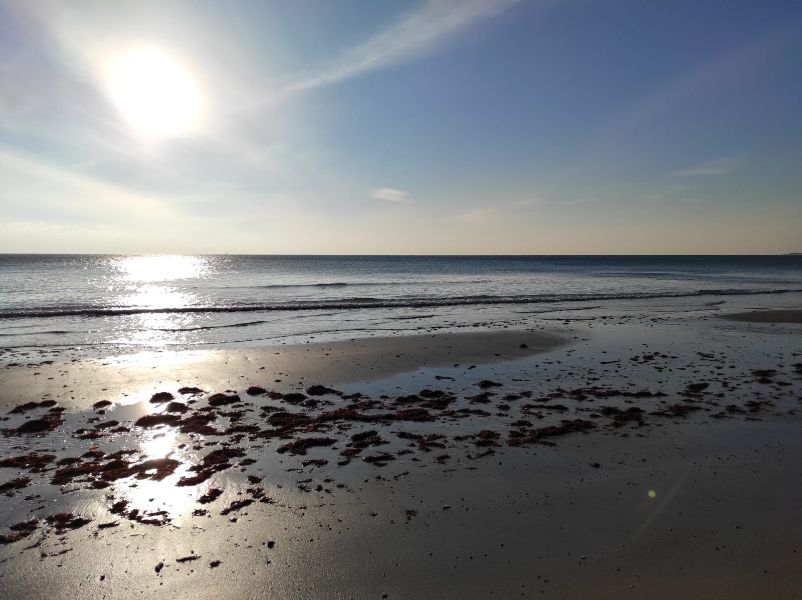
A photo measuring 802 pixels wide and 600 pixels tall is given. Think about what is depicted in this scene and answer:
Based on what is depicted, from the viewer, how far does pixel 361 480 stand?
7.77m

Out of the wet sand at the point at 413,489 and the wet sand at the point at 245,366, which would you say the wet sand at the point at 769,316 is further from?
the wet sand at the point at 413,489

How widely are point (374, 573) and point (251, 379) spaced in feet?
33.0

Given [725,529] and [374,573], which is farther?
[725,529]

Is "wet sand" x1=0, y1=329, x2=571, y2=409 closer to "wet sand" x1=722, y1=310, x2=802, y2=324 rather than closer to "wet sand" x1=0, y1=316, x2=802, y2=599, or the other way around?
"wet sand" x1=0, y1=316, x2=802, y2=599

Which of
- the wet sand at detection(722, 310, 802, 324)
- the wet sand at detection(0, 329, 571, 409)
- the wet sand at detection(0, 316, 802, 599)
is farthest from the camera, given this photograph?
the wet sand at detection(722, 310, 802, 324)

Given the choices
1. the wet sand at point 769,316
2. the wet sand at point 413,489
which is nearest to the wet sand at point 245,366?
the wet sand at point 413,489

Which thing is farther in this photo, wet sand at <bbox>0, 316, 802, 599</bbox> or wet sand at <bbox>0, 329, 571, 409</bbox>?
wet sand at <bbox>0, 329, 571, 409</bbox>

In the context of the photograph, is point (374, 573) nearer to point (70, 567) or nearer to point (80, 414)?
point (70, 567)

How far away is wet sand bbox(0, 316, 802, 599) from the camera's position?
17.7ft

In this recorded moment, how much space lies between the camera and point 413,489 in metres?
7.45

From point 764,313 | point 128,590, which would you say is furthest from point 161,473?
point 764,313

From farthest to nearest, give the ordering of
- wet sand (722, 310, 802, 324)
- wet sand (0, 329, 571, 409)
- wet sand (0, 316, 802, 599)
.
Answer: wet sand (722, 310, 802, 324)
wet sand (0, 329, 571, 409)
wet sand (0, 316, 802, 599)

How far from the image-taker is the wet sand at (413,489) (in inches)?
213

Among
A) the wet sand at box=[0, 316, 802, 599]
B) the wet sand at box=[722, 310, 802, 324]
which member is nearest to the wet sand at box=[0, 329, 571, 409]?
the wet sand at box=[0, 316, 802, 599]
